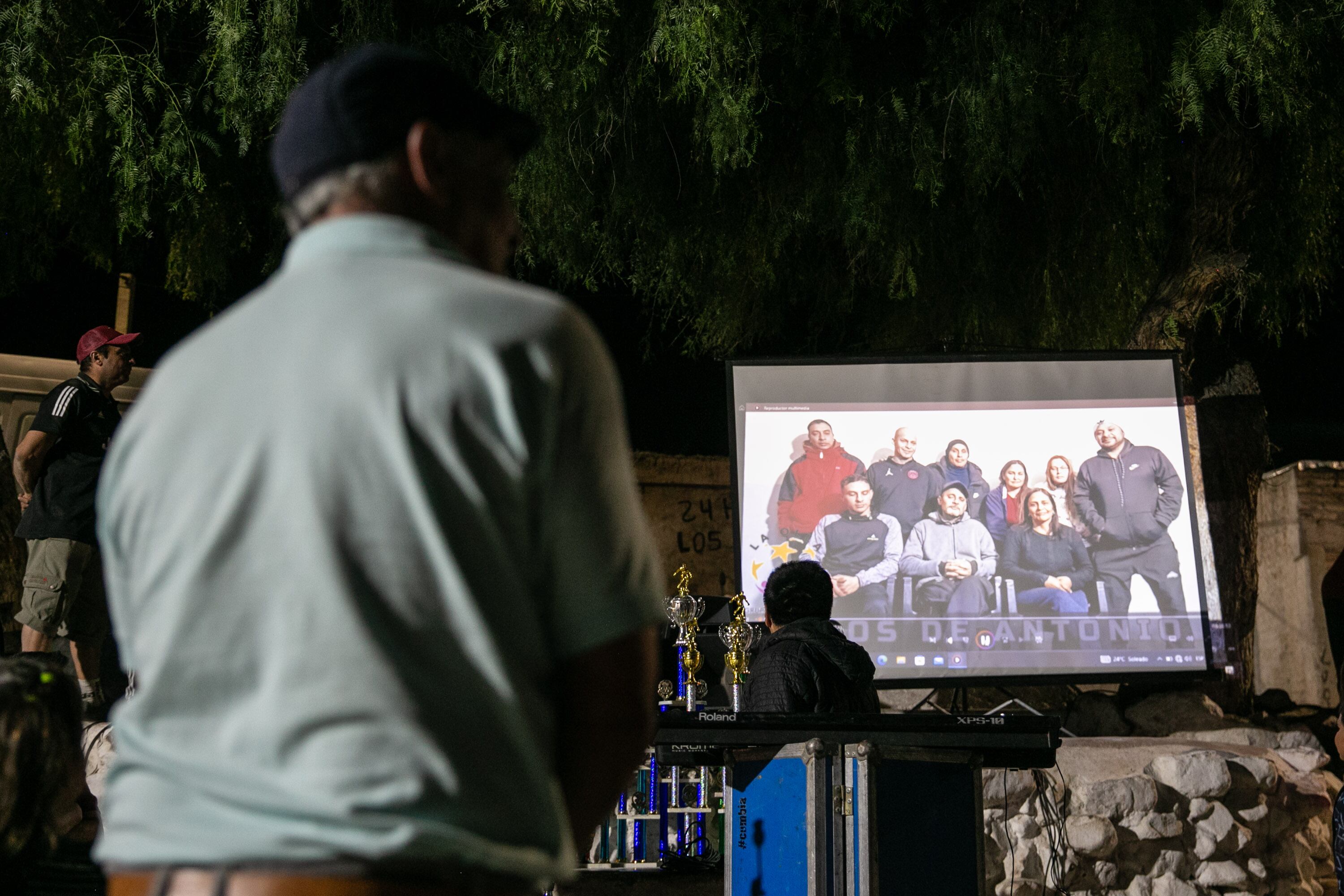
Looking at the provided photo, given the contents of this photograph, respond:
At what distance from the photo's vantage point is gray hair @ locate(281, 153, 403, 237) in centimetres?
113

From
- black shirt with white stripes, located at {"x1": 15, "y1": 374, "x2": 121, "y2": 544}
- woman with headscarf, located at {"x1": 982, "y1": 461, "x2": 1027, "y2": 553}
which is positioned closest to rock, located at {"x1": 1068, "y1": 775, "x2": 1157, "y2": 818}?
woman with headscarf, located at {"x1": 982, "y1": 461, "x2": 1027, "y2": 553}

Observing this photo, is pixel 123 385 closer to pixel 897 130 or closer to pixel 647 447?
pixel 897 130

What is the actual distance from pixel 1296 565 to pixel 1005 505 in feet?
15.5

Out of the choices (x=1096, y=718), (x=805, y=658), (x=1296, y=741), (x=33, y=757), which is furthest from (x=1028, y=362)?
(x=33, y=757)

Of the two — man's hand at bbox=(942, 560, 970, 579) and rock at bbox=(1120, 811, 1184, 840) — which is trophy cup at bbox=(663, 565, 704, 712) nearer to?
man's hand at bbox=(942, 560, 970, 579)

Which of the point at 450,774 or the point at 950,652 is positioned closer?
the point at 450,774

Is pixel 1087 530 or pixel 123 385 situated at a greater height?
pixel 123 385

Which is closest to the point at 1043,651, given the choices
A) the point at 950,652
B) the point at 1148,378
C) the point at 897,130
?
the point at 950,652

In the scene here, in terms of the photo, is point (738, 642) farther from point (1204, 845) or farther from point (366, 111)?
point (366, 111)

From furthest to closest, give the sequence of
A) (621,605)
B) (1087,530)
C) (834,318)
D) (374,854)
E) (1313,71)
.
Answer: (834,318)
(1087,530)
(1313,71)
(621,605)
(374,854)

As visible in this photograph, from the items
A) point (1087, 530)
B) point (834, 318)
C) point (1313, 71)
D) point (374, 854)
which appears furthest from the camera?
point (834, 318)

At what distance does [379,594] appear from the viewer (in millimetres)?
966

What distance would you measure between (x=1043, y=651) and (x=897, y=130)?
9.60 ft

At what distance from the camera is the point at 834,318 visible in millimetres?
9164
